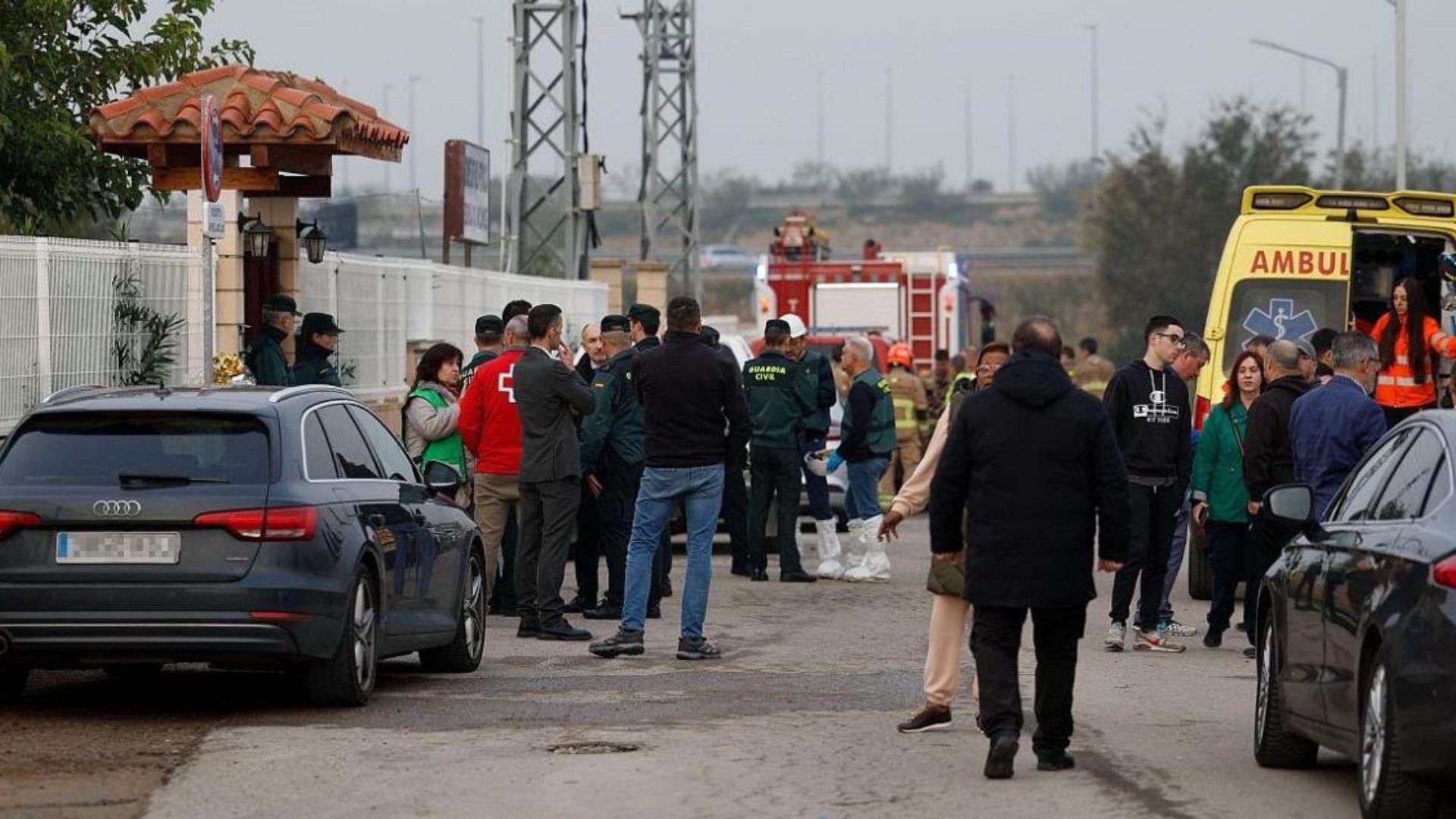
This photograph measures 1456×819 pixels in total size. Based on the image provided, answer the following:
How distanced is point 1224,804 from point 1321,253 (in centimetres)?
1227

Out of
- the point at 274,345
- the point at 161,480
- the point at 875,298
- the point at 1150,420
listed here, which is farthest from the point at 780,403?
the point at 875,298

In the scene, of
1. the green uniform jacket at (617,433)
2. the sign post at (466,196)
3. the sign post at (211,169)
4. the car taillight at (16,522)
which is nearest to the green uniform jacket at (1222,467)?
the green uniform jacket at (617,433)

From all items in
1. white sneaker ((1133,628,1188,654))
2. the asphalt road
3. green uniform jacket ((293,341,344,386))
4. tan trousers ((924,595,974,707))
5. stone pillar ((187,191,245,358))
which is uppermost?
stone pillar ((187,191,245,358))

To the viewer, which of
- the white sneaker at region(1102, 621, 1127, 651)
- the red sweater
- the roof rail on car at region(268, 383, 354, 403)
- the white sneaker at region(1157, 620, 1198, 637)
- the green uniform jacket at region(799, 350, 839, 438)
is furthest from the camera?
the green uniform jacket at region(799, 350, 839, 438)

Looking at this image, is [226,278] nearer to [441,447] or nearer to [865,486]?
[441,447]

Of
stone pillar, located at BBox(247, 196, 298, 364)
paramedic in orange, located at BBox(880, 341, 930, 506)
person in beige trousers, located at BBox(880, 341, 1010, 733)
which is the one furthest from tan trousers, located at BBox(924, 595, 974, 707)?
paramedic in orange, located at BBox(880, 341, 930, 506)

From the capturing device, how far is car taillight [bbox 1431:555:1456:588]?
764cm

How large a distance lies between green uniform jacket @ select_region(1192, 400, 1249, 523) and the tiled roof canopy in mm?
7099

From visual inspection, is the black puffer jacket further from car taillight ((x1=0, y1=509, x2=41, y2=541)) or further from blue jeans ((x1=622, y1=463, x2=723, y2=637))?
car taillight ((x1=0, y1=509, x2=41, y2=541))

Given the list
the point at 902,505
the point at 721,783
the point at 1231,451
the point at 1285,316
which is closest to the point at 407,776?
the point at 721,783

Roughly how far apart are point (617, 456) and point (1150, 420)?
11.0ft

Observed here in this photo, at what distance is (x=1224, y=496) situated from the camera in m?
15.2

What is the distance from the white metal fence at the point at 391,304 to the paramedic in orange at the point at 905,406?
3.84 metres

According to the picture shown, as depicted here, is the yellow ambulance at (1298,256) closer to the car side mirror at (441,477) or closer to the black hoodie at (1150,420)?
the black hoodie at (1150,420)
